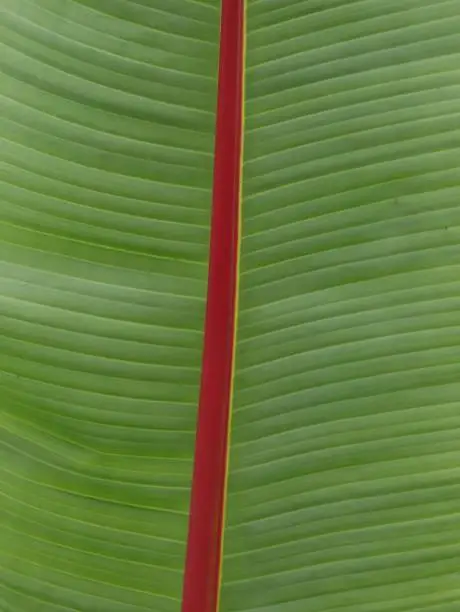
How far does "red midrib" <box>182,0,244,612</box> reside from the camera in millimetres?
505

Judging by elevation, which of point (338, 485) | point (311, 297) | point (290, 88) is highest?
point (290, 88)

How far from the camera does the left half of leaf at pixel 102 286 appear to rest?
1.69ft

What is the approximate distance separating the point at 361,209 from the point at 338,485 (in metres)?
0.16

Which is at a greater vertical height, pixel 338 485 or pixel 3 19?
pixel 3 19

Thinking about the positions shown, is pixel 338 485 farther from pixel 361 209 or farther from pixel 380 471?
→ pixel 361 209

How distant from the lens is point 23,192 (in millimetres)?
533

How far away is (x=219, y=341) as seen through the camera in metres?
0.52

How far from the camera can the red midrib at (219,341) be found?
0.50m

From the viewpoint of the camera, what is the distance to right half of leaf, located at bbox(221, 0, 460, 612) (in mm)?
505

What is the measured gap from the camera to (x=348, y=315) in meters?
0.51

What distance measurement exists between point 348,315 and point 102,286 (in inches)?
5.8

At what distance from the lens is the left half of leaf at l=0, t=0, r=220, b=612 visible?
20.2 inches

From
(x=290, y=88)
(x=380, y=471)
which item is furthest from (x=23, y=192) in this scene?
(x=380, y=471)

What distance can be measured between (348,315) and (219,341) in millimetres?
77
